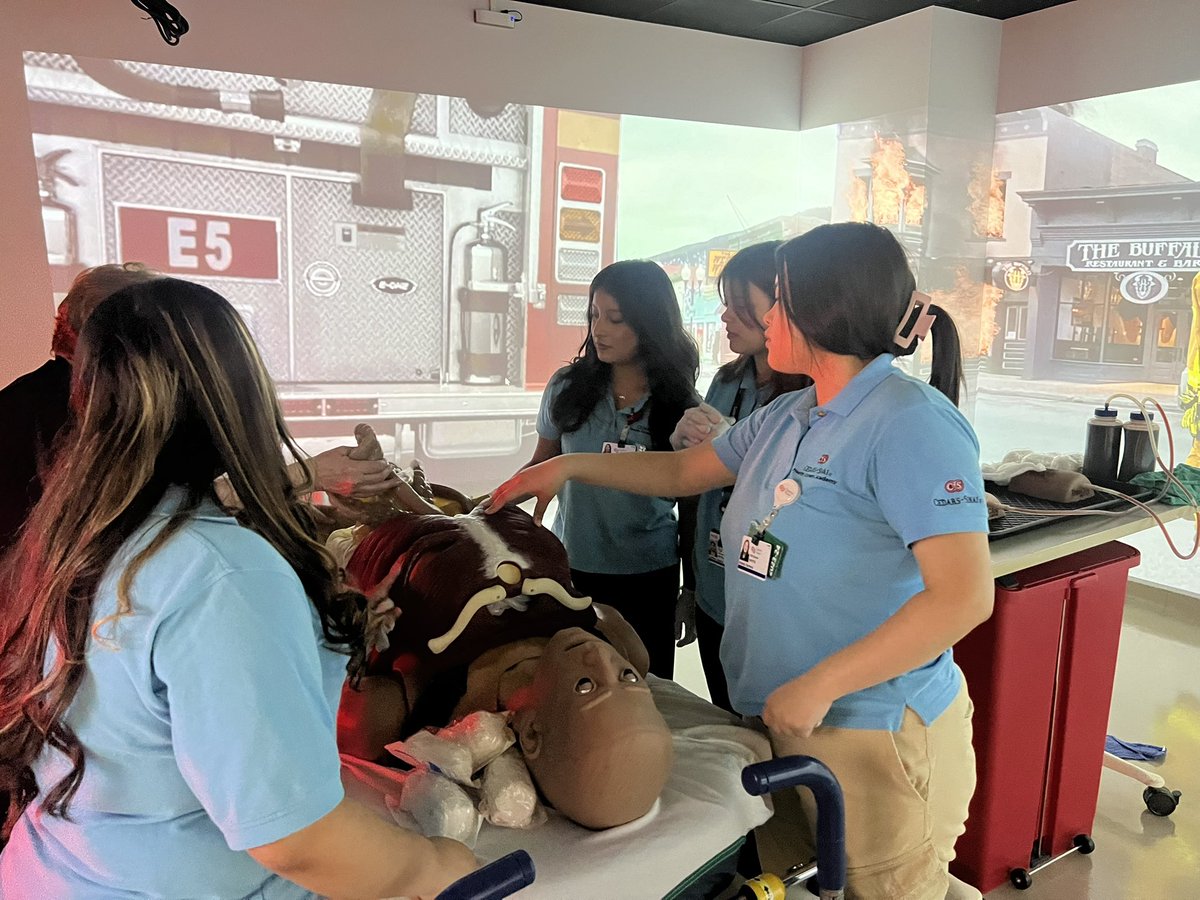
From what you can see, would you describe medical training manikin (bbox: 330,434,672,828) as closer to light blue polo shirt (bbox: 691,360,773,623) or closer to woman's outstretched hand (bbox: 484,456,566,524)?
woman's outstretched hand (bbox: 484,456,566,524)

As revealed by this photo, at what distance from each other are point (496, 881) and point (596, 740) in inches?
11.5

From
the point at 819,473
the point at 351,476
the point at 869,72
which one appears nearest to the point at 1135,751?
the point at 819,473

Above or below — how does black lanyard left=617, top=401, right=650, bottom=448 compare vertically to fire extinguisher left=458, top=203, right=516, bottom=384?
below

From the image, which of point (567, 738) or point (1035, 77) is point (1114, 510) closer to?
point (567, 738)

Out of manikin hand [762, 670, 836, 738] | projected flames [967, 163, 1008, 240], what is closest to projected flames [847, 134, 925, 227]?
projected flames [967, 163, 1008, 240]

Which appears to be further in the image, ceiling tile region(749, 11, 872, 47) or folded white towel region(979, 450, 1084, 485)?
ceiling tile region(749, 11, 872, 47)

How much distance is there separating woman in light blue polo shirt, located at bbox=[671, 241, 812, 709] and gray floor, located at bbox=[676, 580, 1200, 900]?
1.01 meters

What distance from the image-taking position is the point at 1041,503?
2473 mm

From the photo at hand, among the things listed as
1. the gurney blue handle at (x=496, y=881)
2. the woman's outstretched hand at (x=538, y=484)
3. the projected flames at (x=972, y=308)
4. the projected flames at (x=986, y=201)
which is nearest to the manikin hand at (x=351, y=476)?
the woman's outstretched hand at (x=538, y=484)

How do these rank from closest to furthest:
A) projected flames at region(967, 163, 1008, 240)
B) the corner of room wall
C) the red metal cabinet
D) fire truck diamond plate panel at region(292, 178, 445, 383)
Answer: the red metal cabinet < fire truck diamond plate panel at region(292, 178, 445, 383) < the corner of room wall < projected flames at region(967, 163, 1008, 240)

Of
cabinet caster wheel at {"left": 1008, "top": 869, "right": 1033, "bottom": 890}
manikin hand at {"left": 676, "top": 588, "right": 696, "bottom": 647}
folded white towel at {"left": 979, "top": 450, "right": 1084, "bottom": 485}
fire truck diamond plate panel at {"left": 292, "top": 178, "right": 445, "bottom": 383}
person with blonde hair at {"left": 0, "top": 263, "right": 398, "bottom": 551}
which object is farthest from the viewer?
fire truck diamond plate panel at {"left": 292, "top": 178, "right": 445, "bottom": 383}

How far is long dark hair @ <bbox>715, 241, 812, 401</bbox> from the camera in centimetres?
211

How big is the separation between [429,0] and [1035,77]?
9.81 ft

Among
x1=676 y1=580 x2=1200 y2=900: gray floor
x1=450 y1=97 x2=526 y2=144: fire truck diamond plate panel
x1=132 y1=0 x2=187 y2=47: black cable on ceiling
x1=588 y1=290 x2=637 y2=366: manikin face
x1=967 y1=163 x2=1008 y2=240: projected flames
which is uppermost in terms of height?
x1=132 y1=0 x2=187 y2=47: black cable on ceiling
